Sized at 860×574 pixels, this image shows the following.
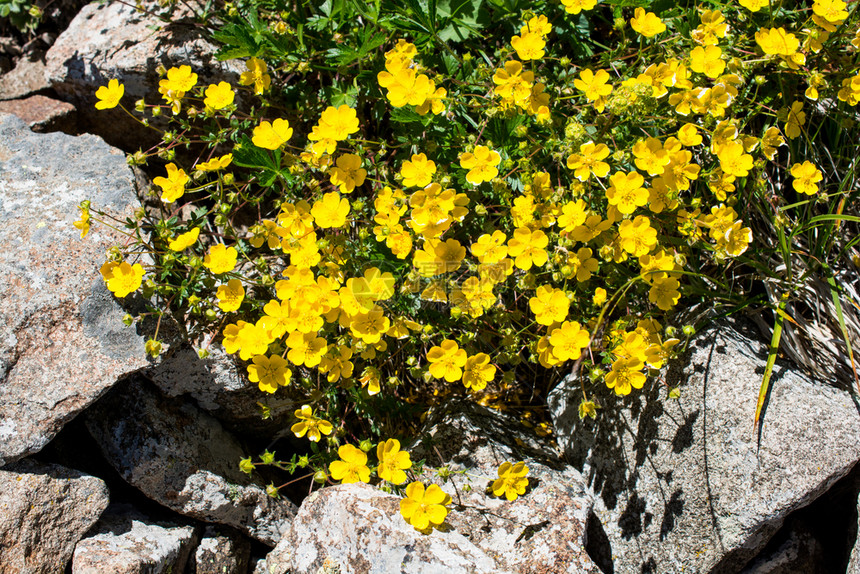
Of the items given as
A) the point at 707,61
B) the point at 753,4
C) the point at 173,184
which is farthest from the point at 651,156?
the point at 173,184

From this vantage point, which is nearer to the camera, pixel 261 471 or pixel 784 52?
pixel 784 52

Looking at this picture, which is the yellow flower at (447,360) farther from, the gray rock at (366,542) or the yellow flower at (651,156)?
the yellow flower at (651,156)

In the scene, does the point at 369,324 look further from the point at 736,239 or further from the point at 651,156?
the point at 736,239

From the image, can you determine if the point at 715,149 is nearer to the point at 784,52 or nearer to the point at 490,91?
the point at 784,52

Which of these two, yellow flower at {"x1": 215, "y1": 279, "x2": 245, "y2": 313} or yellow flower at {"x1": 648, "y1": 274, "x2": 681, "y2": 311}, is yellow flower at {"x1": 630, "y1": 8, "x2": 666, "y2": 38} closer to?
yellow flower at {"x1": 648, "y1": 274, "x2": 681, "y2": 311}

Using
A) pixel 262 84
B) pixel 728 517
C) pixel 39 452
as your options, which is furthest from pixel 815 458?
pixel 39 452

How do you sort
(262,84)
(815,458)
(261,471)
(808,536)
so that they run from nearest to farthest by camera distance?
1. (815,458)
2. (808,536)
3. (262,84)
4. (261,471)

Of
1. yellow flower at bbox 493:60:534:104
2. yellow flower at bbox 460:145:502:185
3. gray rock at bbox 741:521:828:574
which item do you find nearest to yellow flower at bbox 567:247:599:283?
yellow flower at bbox 460:145:502:185

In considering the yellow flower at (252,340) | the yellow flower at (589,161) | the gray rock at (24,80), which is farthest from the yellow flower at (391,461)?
the gray rock at (24,80)
